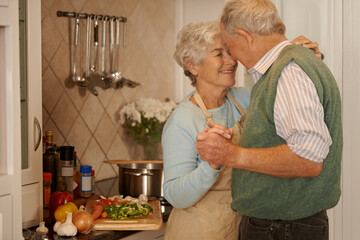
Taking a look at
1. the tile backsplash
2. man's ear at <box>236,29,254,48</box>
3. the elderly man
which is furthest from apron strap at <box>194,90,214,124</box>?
the tile backsplash

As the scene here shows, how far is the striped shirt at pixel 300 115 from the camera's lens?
130 centimetres

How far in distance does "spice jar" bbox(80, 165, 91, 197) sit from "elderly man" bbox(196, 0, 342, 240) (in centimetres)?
108

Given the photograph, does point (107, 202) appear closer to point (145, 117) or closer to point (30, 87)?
point (30, 87)

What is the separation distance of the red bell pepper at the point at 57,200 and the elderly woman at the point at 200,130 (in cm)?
50

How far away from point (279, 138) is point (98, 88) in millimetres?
1637

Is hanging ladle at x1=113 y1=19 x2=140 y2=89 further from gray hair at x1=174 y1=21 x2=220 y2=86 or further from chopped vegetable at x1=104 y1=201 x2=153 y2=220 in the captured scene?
gray hair at x1=174 y1=21 x2=220 y2=86

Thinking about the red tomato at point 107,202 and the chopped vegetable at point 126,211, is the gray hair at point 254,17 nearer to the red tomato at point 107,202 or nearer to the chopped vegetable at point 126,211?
the chopped vegetable at point 126,211

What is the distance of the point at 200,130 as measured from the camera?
5.88 ft

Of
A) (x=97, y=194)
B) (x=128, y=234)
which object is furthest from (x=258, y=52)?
(x=97, y=194)

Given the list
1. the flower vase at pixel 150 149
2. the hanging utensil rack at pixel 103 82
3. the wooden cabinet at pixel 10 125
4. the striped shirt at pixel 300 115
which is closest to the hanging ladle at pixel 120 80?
the hanging utensil rack at pixel 103 82

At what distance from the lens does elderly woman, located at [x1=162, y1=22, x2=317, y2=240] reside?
1753mm

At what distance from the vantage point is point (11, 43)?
164 cm

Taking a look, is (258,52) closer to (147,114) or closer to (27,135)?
(27,135)

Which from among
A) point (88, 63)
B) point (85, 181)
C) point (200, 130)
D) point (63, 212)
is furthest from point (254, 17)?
point (88, 63)
